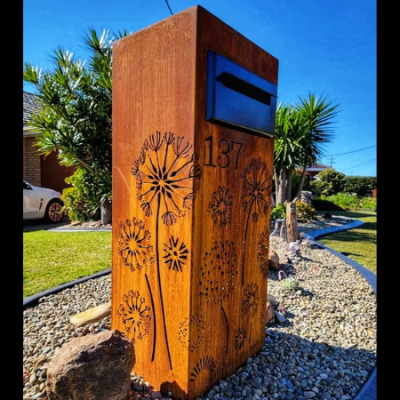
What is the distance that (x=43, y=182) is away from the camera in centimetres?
1048

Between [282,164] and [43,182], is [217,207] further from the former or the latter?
[43,182]

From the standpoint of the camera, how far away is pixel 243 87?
1677 millimetres

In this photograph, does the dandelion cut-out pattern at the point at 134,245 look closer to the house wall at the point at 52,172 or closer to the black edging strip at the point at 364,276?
the black edging strip at the point at 364,276

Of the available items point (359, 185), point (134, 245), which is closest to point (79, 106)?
point (134, 245)

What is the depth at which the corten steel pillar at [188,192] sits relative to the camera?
4.88 feet

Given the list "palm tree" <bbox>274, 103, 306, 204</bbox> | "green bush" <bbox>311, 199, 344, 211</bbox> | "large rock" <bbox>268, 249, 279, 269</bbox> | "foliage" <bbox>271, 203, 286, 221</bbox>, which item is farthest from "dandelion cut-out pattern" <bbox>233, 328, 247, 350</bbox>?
"green bush" <bbox>311, 199, 344, 211</bbox>

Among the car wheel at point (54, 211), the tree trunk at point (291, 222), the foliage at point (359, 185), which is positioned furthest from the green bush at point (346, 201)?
the car wheel at point (54, 211)

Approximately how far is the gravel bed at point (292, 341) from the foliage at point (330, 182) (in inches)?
665

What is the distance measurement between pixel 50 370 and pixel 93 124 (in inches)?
260

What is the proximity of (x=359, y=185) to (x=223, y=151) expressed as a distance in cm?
2174

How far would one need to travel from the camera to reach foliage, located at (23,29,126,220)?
22.4ft

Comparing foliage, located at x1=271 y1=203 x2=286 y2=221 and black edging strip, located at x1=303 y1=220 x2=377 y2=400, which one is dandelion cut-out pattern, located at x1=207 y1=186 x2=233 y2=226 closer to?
black edging strip, located at x1=303 y1=220 x2=377 y2=400
